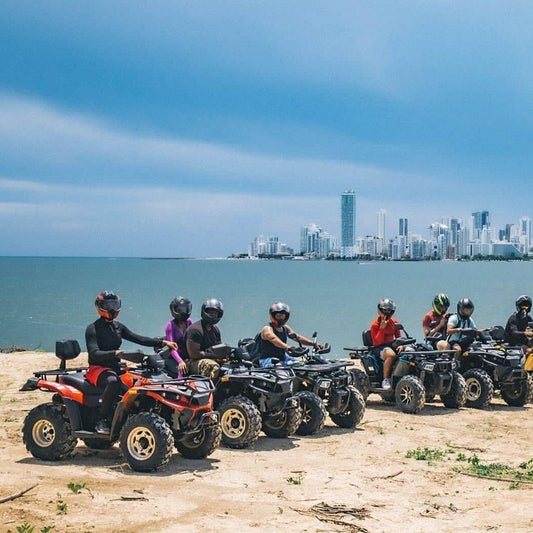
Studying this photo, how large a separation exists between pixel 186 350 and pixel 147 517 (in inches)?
176

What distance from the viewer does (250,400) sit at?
10.8 m

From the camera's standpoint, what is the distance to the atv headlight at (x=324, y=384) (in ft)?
38.9

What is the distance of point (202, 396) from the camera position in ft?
30.3

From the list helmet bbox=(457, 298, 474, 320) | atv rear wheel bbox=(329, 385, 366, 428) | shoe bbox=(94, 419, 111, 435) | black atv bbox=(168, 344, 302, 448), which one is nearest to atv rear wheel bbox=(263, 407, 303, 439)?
black atv bbox=(168, 344, 302, 448)

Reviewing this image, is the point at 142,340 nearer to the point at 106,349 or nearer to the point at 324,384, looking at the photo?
the point at 106,349

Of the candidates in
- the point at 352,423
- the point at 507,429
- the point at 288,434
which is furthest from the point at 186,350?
the point at 507,429

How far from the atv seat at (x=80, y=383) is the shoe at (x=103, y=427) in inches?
13.8

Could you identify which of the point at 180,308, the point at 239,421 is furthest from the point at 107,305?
the point at 180,308

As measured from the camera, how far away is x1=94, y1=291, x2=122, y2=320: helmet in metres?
9.44

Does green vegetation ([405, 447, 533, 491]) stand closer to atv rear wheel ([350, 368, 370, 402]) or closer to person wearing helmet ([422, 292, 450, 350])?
atv rear wheel ([350, 368, 370, 402])

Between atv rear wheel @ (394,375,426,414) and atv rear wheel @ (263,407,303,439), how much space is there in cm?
326

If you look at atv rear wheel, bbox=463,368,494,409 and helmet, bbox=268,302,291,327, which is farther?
atv rear wheel, bbox=463,368,494,409

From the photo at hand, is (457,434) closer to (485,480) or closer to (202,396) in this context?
(485,480)

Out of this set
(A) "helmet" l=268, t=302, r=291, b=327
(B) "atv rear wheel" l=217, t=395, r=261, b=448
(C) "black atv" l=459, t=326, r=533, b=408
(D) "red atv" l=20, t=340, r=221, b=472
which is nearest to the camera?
(D) "red atv" l=20, t=340, r=221, b=472
